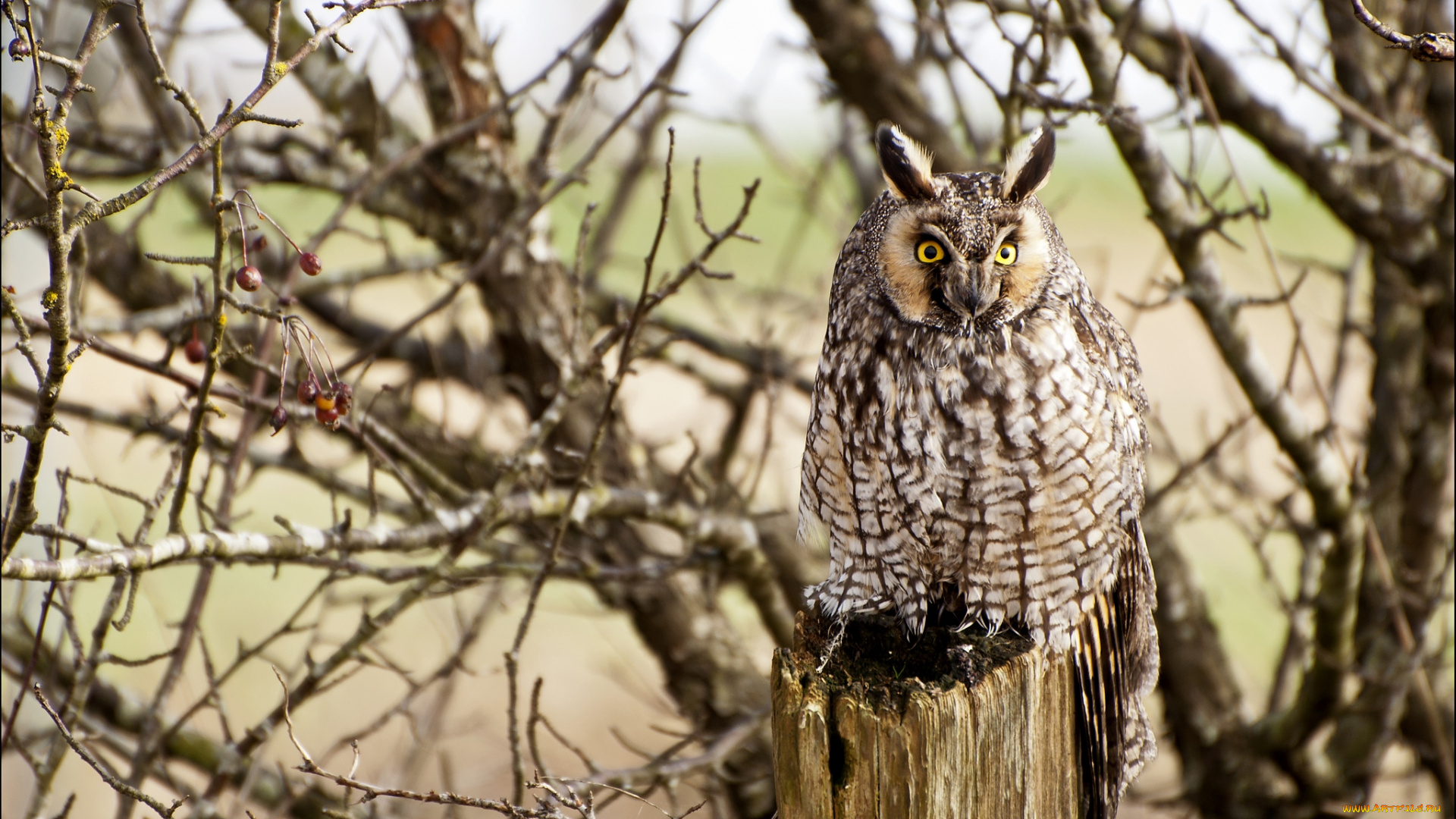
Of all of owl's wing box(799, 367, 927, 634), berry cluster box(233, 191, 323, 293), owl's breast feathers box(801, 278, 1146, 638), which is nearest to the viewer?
berry cluster box(233, 191, 323, 293)

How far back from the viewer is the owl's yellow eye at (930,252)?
84.2 inches

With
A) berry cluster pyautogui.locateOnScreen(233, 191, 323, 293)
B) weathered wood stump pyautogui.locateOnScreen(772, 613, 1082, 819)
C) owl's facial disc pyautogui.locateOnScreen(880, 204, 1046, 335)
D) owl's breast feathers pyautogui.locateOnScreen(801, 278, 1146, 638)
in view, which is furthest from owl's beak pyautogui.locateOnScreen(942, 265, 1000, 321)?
berry cluster pyautogui.locateOnScreen(233, 191, 323, 293)

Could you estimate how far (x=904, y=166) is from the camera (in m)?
2.19

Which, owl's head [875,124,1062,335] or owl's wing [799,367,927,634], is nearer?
owl's head [875,124,1062,335]

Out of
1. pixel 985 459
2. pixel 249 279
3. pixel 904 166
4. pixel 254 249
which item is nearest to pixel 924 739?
pixel 985 459

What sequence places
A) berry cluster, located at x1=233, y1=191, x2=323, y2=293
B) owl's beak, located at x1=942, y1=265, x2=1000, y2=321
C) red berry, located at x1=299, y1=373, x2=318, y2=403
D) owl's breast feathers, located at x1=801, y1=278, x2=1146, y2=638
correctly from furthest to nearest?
owl's breast feathers, located at x1=801, y1=278, x2=1146, y2=638 < owl's beak, located at x1=942, y1=265, x2=1000, y2=321 < red berry, located at x1=299, y1=373, x2=318, y2=403 < berry cluster, located at x1=233, y1=191, x2=323, y2=293

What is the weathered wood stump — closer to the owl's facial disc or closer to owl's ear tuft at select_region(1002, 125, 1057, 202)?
the owl's facial disc

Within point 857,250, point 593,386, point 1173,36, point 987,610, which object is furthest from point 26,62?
point 1173,36

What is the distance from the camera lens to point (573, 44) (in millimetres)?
3047

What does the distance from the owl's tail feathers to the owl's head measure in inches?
28.1

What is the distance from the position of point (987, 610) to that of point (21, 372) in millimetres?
2871

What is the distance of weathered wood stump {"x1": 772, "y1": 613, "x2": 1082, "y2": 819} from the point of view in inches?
67.4

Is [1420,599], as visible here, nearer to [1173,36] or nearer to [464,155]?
[1173,36]

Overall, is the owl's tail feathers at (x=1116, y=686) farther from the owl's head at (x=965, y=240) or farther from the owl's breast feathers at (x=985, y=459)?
the owl's head at (x=965, y=240)
